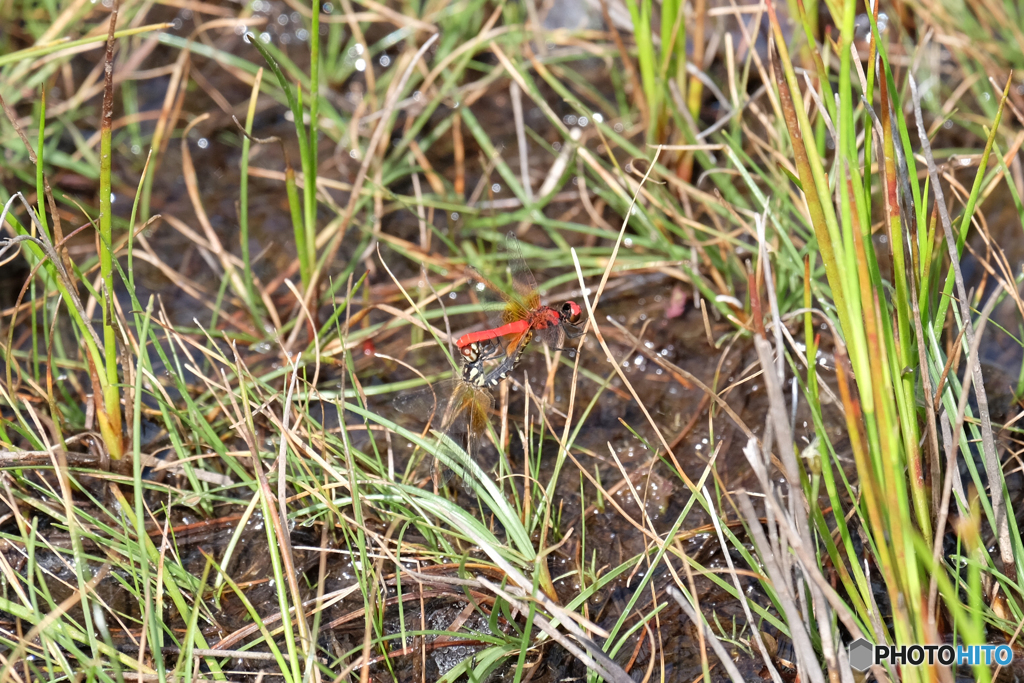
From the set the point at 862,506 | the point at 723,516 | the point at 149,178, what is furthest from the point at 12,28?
the point at 862,506

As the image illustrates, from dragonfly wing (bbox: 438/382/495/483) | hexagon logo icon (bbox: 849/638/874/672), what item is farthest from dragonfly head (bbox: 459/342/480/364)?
hexagon logo icon (bbox: 849/638/874/672)

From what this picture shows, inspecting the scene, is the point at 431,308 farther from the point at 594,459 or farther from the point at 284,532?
the point at 284,532

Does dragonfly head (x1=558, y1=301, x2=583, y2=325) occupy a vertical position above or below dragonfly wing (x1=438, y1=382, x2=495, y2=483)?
above

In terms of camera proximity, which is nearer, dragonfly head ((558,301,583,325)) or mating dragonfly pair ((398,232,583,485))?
mating dragonfly pair ((398,232,583,485))

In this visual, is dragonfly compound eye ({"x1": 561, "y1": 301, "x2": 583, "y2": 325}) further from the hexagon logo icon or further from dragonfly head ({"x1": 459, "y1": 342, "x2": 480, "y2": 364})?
the hexagon logo icon

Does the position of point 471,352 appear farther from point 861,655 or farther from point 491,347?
point 861,655

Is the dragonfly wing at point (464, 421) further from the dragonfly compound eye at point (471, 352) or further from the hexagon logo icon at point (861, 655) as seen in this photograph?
the hexagon logo icon at point (861, 655)

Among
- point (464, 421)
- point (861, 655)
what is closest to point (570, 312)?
point (464, 421)

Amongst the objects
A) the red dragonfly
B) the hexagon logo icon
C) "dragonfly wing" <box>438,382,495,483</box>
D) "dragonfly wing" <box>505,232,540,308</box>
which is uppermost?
"dragonfly wing" <box>505,232,540,308</box>
